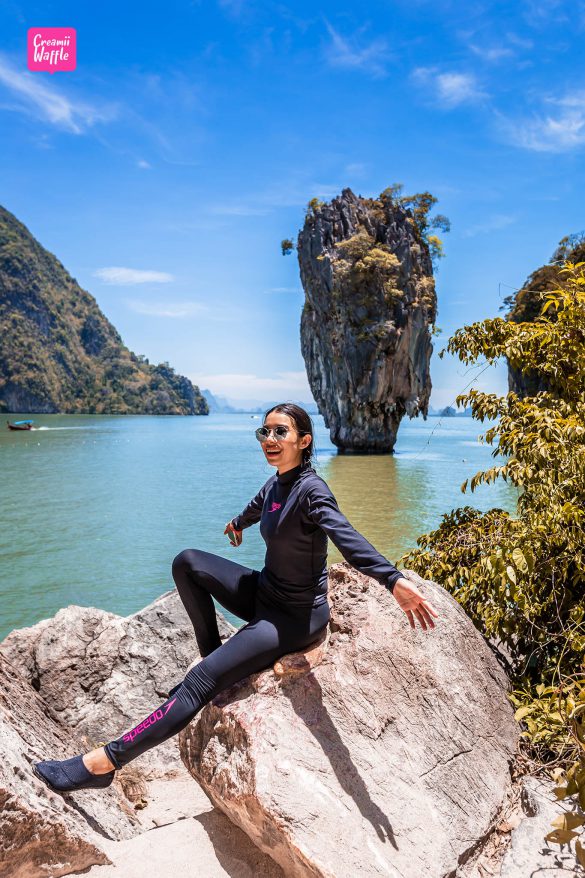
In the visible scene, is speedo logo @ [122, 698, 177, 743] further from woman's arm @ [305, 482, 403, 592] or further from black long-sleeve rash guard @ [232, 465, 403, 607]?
woman's arm @ [305, 482, 403, 592]

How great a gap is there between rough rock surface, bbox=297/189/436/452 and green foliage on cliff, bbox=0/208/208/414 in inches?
4178

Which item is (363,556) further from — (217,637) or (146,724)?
(146,724)

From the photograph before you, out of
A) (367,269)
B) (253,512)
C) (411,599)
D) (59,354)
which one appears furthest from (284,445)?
(59,354)

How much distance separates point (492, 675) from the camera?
3479mm

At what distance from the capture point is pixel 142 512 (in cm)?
1856

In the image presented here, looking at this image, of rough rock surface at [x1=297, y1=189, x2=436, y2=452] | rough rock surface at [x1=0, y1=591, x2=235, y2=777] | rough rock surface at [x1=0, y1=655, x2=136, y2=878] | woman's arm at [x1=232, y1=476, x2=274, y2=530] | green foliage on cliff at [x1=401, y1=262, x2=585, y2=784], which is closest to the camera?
rough rock surface at [x1=0, y1=655, x2=136, y2=878]

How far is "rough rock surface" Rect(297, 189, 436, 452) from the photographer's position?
35531 millimetres

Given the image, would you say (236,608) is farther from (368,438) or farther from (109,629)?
(368,438)

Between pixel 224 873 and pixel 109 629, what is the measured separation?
261 centimetres

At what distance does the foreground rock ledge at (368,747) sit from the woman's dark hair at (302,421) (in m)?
0.88

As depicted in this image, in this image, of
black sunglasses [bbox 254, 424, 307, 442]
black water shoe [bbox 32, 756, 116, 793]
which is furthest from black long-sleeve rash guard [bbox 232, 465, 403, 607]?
black water shoe [bbox 32, 756, 116, 793]

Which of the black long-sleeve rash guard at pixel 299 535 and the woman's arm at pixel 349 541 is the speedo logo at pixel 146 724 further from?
the woman's arm at pixel 349 541

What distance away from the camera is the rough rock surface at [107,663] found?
14.0 ft

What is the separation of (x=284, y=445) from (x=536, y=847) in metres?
2.23
